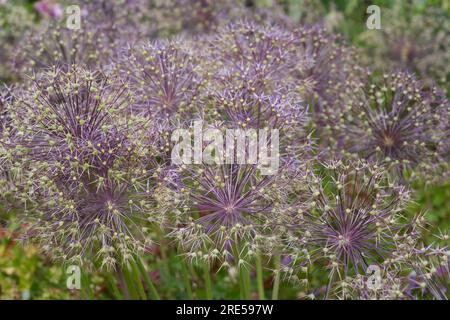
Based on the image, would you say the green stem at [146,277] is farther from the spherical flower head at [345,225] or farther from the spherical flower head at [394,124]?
the spherical flower head at [394,124]

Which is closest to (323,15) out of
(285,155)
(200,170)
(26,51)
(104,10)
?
(104,10)

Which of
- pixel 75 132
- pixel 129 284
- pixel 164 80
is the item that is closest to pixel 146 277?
pixel 129 284

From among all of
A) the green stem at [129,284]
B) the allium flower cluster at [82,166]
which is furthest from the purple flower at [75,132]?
the green stem at [129,284]

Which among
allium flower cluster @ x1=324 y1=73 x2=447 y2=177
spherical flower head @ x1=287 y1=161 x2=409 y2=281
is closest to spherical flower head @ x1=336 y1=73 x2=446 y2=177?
allium flower cluster @ x1=324 y1=73 x2=447 y2=177

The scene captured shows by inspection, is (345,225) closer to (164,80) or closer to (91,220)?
(91,220)

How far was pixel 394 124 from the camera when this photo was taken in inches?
180

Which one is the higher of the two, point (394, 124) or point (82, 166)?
point (394, 124)

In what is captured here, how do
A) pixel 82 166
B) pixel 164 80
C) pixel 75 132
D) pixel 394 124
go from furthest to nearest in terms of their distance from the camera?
pixel 394 124 < pixel 164 80 < pixel 75 132 < pixel 82 166

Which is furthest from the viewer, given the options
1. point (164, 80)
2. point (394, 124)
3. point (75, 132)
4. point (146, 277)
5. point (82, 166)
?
point (394, 124)

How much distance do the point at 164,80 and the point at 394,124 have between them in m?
1.78

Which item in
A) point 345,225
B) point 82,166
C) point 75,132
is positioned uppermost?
point 75,132

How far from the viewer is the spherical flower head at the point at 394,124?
181 inches

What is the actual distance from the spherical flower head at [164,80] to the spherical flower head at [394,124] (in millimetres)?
1211

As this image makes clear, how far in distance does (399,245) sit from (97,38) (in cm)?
342
